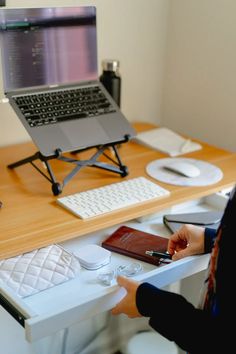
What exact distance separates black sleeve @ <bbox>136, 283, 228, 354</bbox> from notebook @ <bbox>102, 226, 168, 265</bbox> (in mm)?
193

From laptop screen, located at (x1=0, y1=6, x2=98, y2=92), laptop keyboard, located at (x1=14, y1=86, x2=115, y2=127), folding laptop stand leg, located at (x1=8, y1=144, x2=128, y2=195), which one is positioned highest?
laptop screen, located at (x1=0, y1=6, x2=98, y2=92)

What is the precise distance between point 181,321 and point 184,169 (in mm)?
636

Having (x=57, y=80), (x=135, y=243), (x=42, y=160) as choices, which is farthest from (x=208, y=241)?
(x=57, y=80)

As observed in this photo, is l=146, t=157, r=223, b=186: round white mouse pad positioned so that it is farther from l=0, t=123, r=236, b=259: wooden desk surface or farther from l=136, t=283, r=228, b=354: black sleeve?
l=136, t=283, r=228, b=354: black sleeve

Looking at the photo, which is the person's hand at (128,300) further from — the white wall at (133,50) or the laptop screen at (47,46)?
the white wall at (133,50)

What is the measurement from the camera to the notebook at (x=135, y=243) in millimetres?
1147

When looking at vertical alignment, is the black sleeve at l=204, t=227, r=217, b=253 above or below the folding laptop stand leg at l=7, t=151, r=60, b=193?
below

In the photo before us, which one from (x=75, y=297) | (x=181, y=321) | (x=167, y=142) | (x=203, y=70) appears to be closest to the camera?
(x=181, y=321)

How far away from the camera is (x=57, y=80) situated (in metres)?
1.46

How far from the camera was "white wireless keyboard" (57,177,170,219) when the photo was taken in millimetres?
1232

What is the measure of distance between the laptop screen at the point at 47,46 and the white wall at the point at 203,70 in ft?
1.63

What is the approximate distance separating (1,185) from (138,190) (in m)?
0.36

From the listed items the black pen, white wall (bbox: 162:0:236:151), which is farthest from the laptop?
white wall (bbox: 162:0:236:151)

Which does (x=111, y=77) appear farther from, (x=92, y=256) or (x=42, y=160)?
(x=92, y=256)
